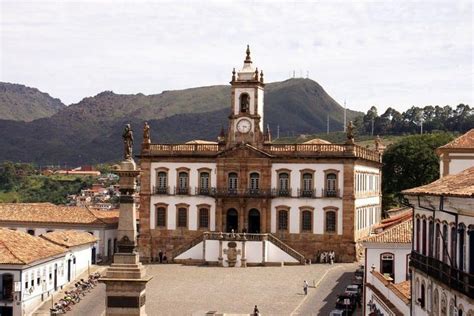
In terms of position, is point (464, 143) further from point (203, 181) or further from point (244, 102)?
point (203, 181)

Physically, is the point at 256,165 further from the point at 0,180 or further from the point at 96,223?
the point at 0,180

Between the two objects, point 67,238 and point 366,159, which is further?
point 366,159

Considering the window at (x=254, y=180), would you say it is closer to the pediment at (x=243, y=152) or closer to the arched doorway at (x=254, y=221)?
the pediment at (x=243, y=152)

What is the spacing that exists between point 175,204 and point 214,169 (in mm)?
3562

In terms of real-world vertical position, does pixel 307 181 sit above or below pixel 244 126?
below

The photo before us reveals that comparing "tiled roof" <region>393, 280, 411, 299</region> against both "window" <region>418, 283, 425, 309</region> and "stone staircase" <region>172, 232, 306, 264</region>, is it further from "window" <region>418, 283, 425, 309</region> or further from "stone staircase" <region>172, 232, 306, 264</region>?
"stone staircase" <region>172, 232, 306, 264</region>

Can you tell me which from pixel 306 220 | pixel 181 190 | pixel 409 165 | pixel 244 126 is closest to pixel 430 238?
pixel 306 220

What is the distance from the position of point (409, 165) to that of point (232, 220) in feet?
70.8

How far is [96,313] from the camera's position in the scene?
129ft

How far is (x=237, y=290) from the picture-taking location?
46531mm

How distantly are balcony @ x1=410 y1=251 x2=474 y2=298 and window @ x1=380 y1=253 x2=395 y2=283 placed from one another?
27.5 ft

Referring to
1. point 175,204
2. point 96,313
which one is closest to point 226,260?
point 175,204

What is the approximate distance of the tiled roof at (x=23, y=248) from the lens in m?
42.0

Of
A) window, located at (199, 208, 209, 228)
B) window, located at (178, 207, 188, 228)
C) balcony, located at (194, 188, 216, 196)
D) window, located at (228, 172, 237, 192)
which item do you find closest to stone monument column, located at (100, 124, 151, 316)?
window, located at (228, 172, 237, 192)
